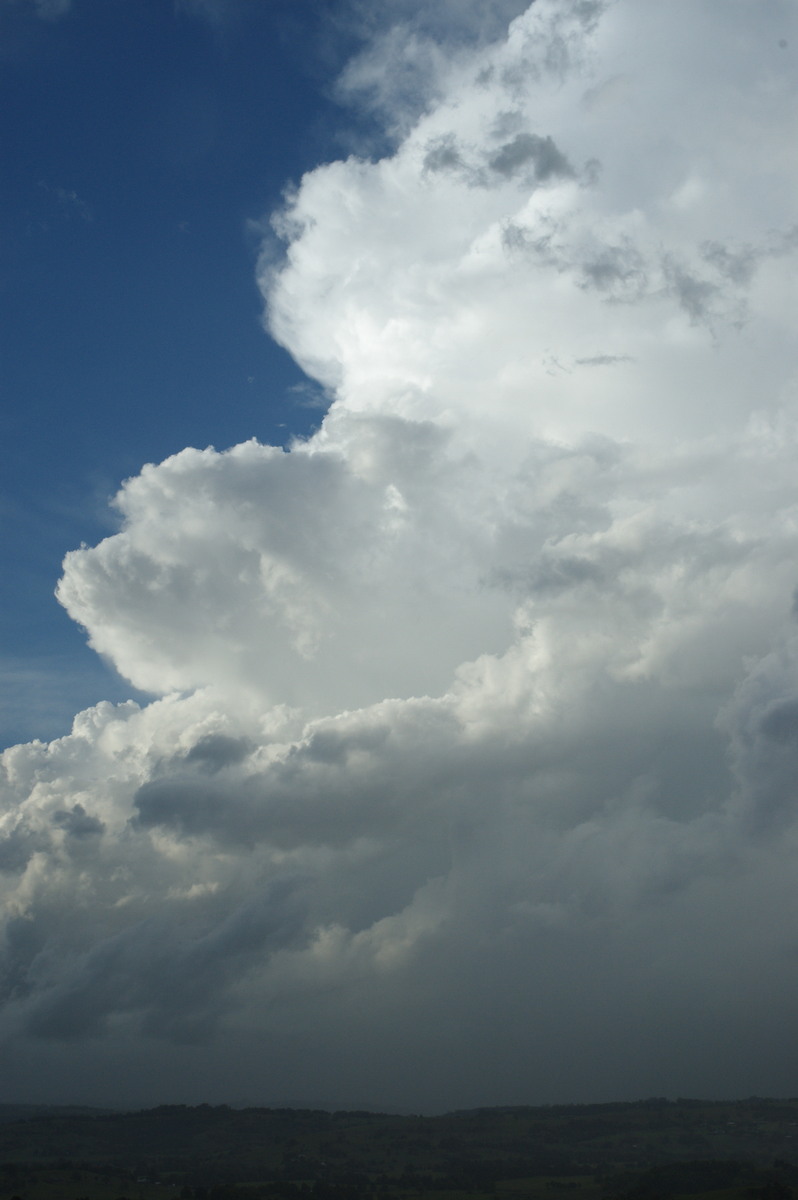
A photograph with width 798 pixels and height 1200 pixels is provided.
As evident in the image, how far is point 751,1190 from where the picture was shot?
179750mm

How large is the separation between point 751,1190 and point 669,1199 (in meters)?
21.3

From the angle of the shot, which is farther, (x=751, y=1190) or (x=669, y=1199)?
(x=669, y=1199)

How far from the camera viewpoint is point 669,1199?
192625mm
